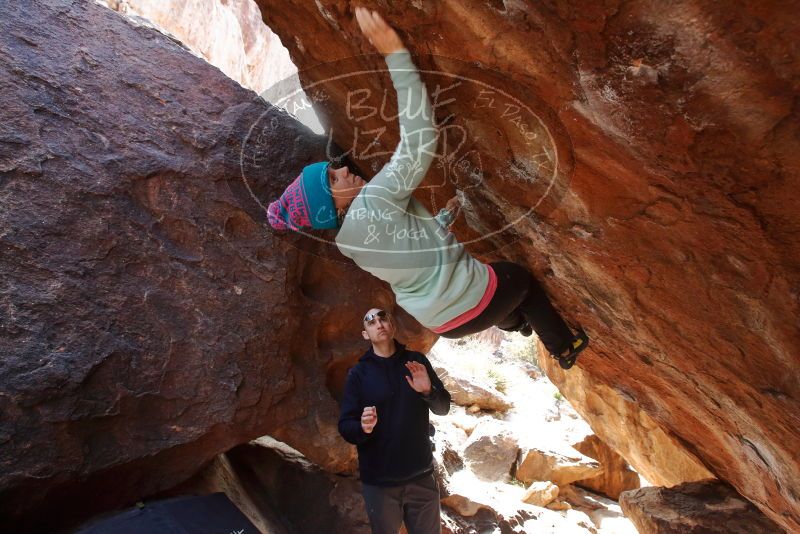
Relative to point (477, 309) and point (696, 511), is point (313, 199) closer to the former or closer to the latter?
point (477, 309)

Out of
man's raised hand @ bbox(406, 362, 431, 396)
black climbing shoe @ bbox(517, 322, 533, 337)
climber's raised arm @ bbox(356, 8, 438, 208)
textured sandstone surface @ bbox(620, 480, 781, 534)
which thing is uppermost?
climber's raised arm @ bbox(356, 8, 438, 208)

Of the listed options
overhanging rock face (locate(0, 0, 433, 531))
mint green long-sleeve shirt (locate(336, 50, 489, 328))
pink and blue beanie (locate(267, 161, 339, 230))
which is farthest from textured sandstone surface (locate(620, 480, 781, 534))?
pink and blue beanie (locate(267, 161, 339, 230))

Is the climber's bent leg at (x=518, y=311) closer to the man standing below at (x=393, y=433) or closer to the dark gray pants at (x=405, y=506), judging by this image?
the man standing below at (x=393, y=433)

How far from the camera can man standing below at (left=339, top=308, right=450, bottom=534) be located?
9.96 ft

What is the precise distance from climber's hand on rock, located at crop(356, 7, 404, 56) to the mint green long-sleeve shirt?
0.17 feet

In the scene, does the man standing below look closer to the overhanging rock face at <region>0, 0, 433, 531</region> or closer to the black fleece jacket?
the black fleece jacket

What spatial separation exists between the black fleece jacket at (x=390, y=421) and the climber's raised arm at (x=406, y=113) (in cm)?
132

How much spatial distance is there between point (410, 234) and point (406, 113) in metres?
0.54

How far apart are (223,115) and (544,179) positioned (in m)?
2.33

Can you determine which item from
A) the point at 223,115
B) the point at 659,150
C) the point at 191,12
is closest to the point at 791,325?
the point at 659,150

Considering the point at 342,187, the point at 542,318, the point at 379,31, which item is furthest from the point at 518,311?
the point at 379,31

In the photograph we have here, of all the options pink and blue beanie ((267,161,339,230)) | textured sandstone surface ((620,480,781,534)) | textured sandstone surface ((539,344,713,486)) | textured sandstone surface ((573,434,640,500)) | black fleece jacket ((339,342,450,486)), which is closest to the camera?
pink and blue beanie ((267,161,339,230))

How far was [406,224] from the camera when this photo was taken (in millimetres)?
2420

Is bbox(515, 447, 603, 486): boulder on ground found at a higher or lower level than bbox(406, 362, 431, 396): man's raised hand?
lower
